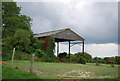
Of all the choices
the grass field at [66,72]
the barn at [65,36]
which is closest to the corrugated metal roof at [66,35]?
the barn at [65,36]

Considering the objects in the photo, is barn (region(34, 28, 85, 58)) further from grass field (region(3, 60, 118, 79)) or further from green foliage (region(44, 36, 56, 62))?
grass field (region(3, 60, 118, 79))

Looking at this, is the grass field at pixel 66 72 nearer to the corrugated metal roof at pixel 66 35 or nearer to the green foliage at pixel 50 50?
the green foliage at pixel 50 50

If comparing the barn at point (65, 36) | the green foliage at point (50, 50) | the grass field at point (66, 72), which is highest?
the barn at point (65, 36)

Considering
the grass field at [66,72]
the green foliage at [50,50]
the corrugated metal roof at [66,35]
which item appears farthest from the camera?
the corrugated metal roof at [66,35]

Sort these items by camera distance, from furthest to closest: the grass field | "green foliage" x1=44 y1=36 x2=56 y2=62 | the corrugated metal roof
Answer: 1. the corrugated metal roof
2. "green foliage" x1=44 y1=36 x2=56 y2=62
3. the grass field

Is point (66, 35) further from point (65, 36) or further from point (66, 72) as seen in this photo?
point (66, 72)

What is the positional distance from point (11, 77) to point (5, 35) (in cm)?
1613

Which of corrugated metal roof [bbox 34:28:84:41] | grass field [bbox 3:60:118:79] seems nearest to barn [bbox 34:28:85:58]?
corrugated metal roof [bbox 34:28:84:41]

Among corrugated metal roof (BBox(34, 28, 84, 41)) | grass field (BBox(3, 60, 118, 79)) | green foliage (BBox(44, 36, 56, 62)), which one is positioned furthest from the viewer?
corrugated metal roof (BBox(34, 28, 84, 41))

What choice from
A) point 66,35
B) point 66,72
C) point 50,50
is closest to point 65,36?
point 66,35

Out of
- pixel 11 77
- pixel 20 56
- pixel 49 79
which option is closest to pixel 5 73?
pixel 11 77

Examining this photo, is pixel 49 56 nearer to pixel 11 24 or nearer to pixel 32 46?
pixel 32 46

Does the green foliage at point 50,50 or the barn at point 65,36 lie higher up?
the barn at point 65,36

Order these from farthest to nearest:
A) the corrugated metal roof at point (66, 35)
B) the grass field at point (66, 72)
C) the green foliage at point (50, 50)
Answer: the corrugated metal roof at point (66, 35) < the green foliage at point (50, 50) < the grass field at point (66, 72)
